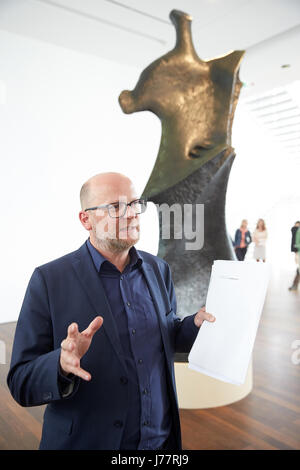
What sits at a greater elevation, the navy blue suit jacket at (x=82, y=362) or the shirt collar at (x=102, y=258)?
the shirt collar at (x=102, y=258)

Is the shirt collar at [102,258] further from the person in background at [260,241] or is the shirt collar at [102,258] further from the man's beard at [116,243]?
the person in background at [260,241]

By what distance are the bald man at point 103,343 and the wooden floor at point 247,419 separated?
4.19 ft

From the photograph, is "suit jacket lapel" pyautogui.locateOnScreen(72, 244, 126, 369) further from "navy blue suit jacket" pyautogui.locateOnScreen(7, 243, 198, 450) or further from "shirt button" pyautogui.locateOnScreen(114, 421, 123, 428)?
"shirt button" pyautogui.locateOnScreen(114, 421, 123, 428)

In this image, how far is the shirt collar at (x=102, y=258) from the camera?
4.27ft

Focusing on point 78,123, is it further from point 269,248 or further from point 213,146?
point 269,248

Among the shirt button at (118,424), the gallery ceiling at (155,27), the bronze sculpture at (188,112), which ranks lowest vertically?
the shirt button at (118,424)

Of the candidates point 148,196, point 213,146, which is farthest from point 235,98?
point 148,196

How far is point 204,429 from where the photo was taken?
99.7 inches

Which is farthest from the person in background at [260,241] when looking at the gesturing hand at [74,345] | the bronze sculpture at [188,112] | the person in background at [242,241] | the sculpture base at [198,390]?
the gesturing hand at [74,345]

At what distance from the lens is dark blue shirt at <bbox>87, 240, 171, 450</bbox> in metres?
1.19

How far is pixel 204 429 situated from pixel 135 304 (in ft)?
5.34

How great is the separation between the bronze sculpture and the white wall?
297 centimetres

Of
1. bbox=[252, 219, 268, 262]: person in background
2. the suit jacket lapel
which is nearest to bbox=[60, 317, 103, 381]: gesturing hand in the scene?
the suit jacket lapel

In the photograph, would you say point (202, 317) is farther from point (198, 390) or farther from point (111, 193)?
point (198, 390)
